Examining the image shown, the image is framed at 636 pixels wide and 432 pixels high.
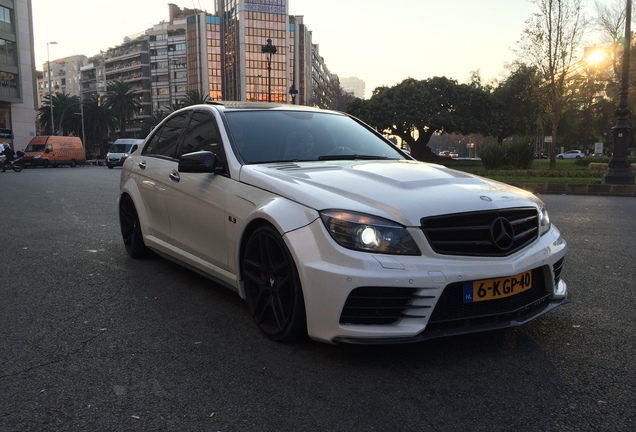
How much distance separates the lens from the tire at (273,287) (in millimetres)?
3062

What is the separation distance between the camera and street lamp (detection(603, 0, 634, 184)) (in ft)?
53.9

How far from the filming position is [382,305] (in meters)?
2.78

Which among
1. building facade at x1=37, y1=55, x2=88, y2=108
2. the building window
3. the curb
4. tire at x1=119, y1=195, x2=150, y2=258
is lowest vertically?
the curb

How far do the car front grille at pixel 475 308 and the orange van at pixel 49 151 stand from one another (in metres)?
41.0

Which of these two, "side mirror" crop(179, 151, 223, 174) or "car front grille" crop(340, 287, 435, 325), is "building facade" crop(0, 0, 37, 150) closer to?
"side mirror" crop(179, 151, 223, 174)

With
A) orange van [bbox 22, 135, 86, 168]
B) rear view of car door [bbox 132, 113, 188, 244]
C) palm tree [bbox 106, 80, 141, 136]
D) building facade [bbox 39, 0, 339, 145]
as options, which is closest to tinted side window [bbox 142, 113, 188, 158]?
rear view of car door [bbox 132, 113, 188, 244]

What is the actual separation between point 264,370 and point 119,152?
38214 mm

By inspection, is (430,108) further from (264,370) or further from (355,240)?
(264,370)

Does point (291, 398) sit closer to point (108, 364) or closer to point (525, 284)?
point (108, 364)

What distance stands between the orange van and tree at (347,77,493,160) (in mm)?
23128

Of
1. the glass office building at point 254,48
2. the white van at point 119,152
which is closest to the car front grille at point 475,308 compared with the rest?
the white van at point 119,152

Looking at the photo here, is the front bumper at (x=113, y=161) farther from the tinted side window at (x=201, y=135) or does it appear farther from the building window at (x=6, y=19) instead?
the tinted side window at (x=201, y=135)

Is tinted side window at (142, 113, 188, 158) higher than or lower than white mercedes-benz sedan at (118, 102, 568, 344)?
higher

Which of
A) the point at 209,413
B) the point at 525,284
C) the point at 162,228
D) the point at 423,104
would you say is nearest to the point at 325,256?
the point at 209,413
